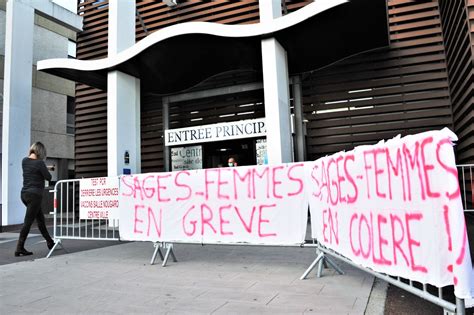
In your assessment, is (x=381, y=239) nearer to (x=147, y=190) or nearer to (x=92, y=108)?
(x=147, y=190)

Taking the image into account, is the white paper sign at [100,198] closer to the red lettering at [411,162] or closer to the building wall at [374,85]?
the red lettering at [411,162]

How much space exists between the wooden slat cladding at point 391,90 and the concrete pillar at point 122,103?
16.4 feet

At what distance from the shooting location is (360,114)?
31.2ft

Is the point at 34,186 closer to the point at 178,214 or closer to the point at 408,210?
the point at 178,214

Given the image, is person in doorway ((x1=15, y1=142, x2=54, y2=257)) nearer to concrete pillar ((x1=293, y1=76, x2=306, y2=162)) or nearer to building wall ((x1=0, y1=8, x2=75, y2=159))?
concrete pillar ((x1=293, y1=76, x2=306, y2=162))

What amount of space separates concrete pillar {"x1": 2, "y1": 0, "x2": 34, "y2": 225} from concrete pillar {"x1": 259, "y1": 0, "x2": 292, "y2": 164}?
26.8ft

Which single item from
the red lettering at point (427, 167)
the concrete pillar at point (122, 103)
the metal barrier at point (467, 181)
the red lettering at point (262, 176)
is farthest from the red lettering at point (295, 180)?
the concrete pillar at point (122, 103)

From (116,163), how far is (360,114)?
6.62 meters

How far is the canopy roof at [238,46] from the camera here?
7.66 m

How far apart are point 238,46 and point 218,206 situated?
481 cm

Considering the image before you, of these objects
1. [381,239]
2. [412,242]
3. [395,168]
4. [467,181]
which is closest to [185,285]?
[381,239]

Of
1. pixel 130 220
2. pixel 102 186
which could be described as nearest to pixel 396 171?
pixel 130 220

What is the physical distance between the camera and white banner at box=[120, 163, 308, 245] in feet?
16.7

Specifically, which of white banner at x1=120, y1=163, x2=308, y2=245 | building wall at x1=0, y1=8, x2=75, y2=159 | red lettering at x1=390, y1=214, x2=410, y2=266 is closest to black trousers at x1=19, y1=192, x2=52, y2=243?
white banner at x1=120, y1=163, x2=308, y2=245
